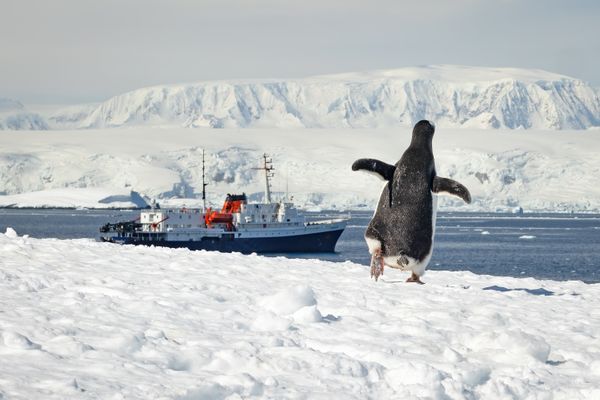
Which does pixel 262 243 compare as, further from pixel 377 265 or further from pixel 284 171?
pixel 284 171

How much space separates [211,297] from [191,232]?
41.5 meters

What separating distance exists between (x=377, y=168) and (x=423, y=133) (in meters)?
0.81

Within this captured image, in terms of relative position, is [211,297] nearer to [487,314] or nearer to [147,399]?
[487,314]

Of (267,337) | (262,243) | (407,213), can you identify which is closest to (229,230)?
(262,243)

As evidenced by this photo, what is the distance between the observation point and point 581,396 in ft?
24.0

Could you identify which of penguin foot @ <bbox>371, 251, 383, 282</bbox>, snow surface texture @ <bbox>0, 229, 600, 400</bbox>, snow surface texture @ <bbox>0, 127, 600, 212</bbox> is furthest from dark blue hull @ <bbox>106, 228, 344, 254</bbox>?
snow surface texture @ <bbox>0, 127, 600, 212</bbox>

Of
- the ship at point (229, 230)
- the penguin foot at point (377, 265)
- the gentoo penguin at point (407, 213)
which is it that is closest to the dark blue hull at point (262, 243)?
the ship at point (229, 230)

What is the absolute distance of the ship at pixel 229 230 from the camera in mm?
50906

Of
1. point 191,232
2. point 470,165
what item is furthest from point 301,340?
point 470,165

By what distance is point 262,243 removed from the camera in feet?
174

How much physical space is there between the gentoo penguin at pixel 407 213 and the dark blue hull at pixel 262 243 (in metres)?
37.5

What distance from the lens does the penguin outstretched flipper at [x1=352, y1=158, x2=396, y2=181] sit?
512 inches

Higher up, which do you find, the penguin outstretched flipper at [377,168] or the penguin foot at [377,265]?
the penguin outstretched flipper at [377,168]

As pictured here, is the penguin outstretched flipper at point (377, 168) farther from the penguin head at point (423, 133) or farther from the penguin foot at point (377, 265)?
the penguin foot at point (377, 265)
